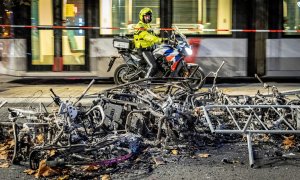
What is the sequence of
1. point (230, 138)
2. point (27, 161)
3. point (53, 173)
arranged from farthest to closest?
point (230, 138) < point (27, 161) < point (53, 173)

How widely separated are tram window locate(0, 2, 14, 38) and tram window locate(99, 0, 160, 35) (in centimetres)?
230

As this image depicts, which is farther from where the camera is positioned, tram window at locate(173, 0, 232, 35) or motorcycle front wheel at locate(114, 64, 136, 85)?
tram window at locate(173, 0, 232, 35)

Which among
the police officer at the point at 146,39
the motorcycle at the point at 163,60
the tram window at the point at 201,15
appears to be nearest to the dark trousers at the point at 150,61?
the police officer at the point at 146,39

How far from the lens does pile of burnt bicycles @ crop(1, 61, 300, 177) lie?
638cm

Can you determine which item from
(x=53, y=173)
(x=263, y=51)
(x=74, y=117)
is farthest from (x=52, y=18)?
(x=53, y=173)

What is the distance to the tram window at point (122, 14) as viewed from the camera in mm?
14398

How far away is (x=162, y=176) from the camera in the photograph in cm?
604

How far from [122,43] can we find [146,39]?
72 centimetres

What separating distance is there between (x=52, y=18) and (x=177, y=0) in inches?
126

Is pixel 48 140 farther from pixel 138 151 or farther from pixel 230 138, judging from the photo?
Answer: pixel 230 138

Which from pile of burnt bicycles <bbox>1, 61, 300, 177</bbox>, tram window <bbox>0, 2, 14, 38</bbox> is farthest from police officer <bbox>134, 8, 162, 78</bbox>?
pile of burnt bicycles <bbox>1, 61, 300, 177</bbox>

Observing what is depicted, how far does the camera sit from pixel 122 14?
14461 mm

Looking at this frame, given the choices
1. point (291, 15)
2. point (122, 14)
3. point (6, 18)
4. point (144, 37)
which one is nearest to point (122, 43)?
point (144, 37)

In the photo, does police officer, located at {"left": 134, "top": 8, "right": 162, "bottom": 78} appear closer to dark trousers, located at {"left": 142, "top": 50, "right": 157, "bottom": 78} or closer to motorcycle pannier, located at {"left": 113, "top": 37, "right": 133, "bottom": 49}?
dark trousers, located at {"left": 142, "top": 50, "right": 157, "bottom": 78}
